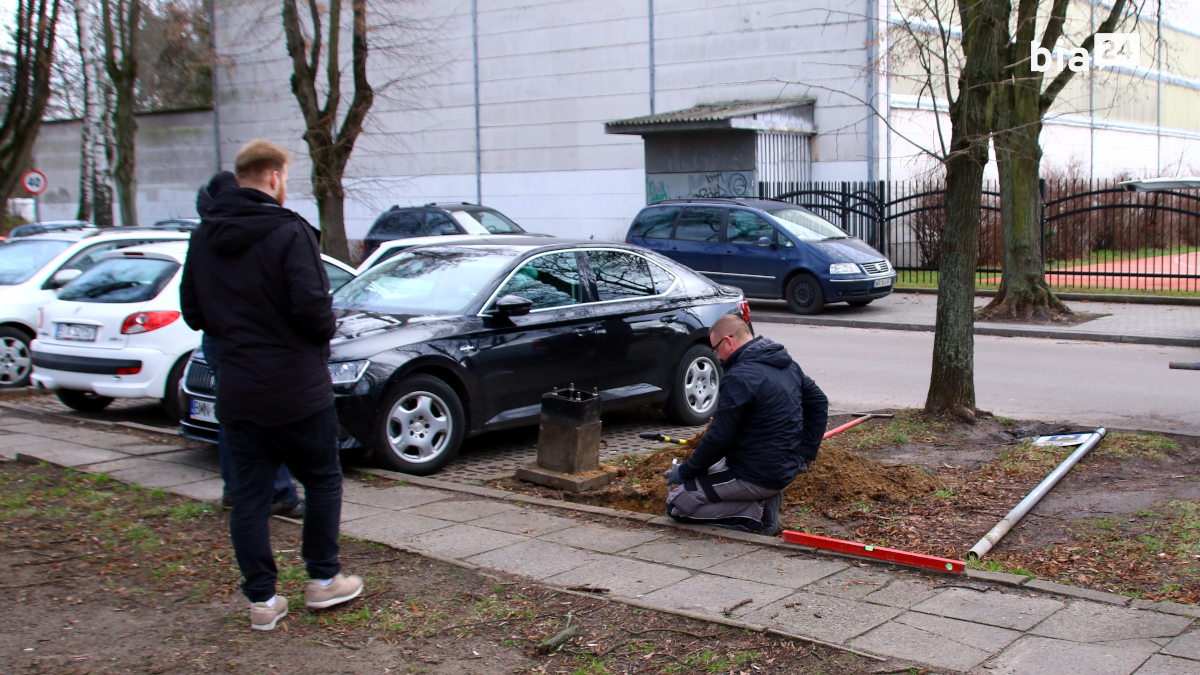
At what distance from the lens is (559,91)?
91.7ft

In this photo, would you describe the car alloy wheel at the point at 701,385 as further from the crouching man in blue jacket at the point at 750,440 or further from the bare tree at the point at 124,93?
the bare tree at the point at 124,93

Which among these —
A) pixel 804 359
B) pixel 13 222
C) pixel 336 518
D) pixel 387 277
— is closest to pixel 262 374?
pixel 336 518

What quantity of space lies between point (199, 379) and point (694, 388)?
398 cm

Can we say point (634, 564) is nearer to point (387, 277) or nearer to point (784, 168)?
point (387, 277)

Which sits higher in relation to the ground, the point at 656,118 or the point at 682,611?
the point at 656,118

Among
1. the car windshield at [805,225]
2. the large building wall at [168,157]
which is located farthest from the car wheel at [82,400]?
the large building wall at [168,157]

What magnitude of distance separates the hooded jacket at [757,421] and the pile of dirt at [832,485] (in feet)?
2.52

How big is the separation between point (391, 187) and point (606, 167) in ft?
27.0

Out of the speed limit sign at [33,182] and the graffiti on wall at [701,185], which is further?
the speed limit sign at [33,182]

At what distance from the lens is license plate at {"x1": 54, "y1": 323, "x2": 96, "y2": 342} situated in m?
8.89

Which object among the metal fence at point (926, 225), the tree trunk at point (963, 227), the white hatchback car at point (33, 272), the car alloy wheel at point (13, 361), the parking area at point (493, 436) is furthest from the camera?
the metal fence at point (926, 225)

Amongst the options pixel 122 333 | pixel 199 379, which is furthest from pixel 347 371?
pixel 122 333

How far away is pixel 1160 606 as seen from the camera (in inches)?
173

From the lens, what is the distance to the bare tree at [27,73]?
86.2 ft
